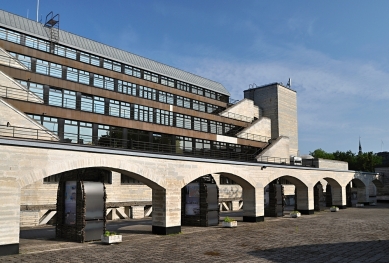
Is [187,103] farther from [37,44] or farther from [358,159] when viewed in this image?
[358,159]

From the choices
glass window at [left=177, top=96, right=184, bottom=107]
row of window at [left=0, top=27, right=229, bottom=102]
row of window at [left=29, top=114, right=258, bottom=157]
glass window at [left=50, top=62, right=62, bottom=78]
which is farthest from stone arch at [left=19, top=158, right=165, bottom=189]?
glass window at [left=177, top=96, right=184, bottom=107]

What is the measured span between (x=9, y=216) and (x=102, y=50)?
93.5ft

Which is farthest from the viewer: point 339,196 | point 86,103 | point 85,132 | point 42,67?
point 339,196

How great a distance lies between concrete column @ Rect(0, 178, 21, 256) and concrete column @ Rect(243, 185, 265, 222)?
1995cm

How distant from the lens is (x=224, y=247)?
19812 millimetres

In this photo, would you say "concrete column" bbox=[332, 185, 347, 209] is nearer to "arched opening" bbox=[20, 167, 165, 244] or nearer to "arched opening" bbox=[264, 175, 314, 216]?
"arched opening" bbox=[264, 175, 314, 216]

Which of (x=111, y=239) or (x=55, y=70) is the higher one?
(x=55, y=70)

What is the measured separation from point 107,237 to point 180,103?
101ft

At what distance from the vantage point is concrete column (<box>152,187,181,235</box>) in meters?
23.8

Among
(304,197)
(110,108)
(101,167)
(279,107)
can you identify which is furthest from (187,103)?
(101,167)

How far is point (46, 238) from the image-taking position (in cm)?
2233

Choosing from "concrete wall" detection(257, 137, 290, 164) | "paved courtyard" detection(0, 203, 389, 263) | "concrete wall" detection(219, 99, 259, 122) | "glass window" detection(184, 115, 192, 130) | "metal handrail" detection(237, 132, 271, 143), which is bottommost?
"paved courtyard" detection(0, 203, 389, 263)

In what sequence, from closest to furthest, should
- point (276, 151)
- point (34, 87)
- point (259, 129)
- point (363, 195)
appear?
point (34, 87)
point (276, 151)
point (259, 129)
point (363, 195)

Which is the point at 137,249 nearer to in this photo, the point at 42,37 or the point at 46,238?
the point at 46,238
